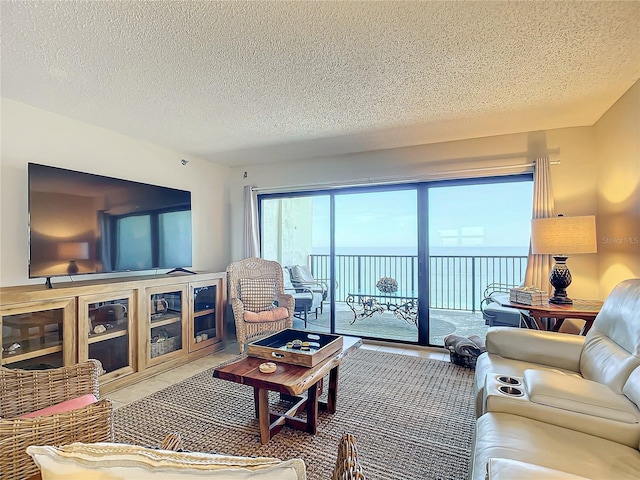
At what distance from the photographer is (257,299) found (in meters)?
4.05

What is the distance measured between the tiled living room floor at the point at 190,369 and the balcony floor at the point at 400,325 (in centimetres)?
18

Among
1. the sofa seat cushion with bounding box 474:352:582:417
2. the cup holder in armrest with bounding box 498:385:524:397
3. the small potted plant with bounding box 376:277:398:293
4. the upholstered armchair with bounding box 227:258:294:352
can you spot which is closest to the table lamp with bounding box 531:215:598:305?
the sofa seat cushion with bounding box 474:352:582:417

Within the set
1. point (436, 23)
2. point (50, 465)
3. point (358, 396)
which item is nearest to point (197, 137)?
point (436, 23)

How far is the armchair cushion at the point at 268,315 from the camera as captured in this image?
3723 millimetres

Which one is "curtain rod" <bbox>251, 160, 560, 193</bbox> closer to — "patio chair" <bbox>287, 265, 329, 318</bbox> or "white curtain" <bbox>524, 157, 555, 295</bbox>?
"white curtain" <bbox>524, 157, 555, 295</bbox>

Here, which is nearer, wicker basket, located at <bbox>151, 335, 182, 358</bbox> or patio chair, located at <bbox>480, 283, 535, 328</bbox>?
wicker basket, located at <bbox>151, 335, 182, 358</bbox>

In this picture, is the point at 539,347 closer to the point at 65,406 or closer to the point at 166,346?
the point at 65,406

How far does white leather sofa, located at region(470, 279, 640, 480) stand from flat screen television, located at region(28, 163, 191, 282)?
10.3ft

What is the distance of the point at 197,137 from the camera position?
3.55 meters

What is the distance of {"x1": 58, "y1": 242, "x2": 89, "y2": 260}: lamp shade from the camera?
8.77 feet

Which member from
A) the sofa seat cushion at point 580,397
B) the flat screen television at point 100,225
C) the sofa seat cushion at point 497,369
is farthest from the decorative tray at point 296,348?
the flat screen television at point 100,225

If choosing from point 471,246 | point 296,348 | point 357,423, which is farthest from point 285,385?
point 471,246

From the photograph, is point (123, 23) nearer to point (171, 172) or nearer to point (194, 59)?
point (194, 59)

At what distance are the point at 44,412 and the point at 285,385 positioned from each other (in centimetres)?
110
